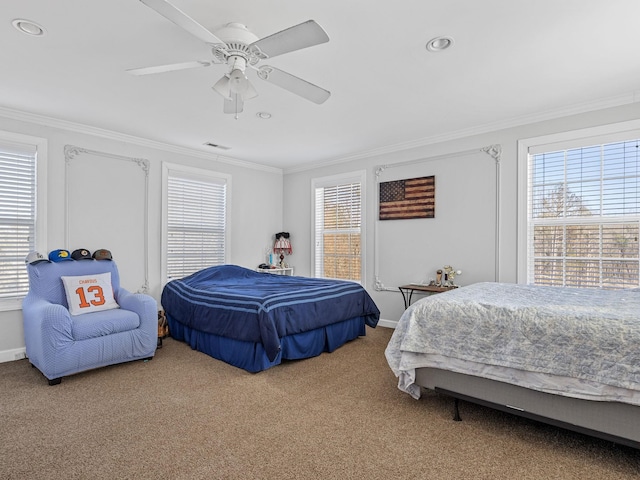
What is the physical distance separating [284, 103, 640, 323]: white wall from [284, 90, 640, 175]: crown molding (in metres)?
0.04

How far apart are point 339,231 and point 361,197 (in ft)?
2.20

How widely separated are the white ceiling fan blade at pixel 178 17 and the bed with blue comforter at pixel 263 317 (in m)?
2.16

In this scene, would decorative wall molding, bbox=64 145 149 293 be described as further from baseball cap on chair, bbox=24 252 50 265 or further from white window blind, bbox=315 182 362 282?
white window blind, bbox=315 182 362 282

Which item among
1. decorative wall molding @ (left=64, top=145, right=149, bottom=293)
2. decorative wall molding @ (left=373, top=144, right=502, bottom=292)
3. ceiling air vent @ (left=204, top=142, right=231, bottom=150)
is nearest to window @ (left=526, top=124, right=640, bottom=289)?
decorative wall molding @ (left=373, top=144, right=502, bottom=292)

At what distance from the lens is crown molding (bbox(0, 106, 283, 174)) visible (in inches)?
145

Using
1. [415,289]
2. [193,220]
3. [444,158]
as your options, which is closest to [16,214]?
[193,220]

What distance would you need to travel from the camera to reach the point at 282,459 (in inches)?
75.8

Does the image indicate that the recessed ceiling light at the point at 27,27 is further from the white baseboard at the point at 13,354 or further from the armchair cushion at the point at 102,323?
the white baseboard at the point at 13,354

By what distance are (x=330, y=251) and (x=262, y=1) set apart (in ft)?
13.5

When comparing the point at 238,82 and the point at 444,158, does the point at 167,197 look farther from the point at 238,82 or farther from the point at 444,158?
the point at 444,158

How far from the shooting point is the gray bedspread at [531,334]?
178 centimetres

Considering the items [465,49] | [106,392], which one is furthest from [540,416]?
[106,392]

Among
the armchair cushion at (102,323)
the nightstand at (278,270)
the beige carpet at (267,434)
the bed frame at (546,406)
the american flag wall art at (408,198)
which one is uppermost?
the american flag wall art at (408,198)

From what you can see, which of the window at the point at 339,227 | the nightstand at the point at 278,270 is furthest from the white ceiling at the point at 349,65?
the nightstand at the point at 278,270
